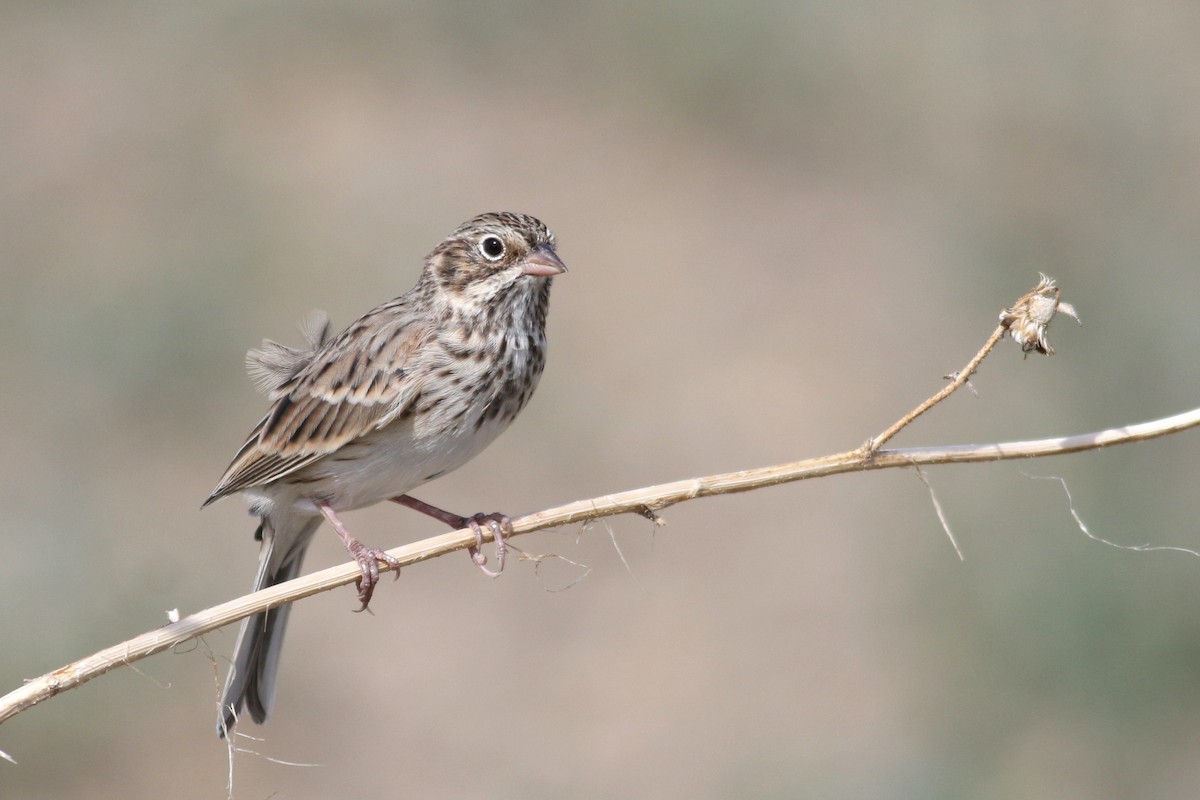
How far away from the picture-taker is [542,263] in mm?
4699

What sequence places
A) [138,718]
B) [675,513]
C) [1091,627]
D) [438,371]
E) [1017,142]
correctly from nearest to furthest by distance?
1. [438,371]
2. [1091,627]
3. [138,718]
4. [675,513]
5. [1017,142]

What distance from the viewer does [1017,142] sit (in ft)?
42.7

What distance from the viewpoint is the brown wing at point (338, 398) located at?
15.5ft

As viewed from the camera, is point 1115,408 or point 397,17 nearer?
point 1115,408

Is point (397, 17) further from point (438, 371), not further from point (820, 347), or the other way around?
point (438, 371)

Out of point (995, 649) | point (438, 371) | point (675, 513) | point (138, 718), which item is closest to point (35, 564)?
point (138, 718)

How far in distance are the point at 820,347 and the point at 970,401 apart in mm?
1480

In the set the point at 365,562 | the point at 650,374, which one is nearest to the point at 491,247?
the point at 365,562

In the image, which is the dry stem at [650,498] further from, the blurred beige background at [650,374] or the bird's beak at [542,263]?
the blurred beige background at [650,374]

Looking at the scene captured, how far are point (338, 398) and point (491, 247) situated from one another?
2.55 feet

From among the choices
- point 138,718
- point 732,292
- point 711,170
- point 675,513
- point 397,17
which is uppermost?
point 397,17

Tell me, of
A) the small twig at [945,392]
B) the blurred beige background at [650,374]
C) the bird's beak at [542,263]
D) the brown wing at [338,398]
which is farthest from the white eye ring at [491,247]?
the blurred beige background at [650,374]

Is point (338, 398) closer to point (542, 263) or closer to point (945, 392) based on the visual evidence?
point (542, 263)

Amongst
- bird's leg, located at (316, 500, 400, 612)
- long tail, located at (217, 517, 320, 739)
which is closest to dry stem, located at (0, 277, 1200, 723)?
bird's leg, located at (316, 500, 400, 612)
